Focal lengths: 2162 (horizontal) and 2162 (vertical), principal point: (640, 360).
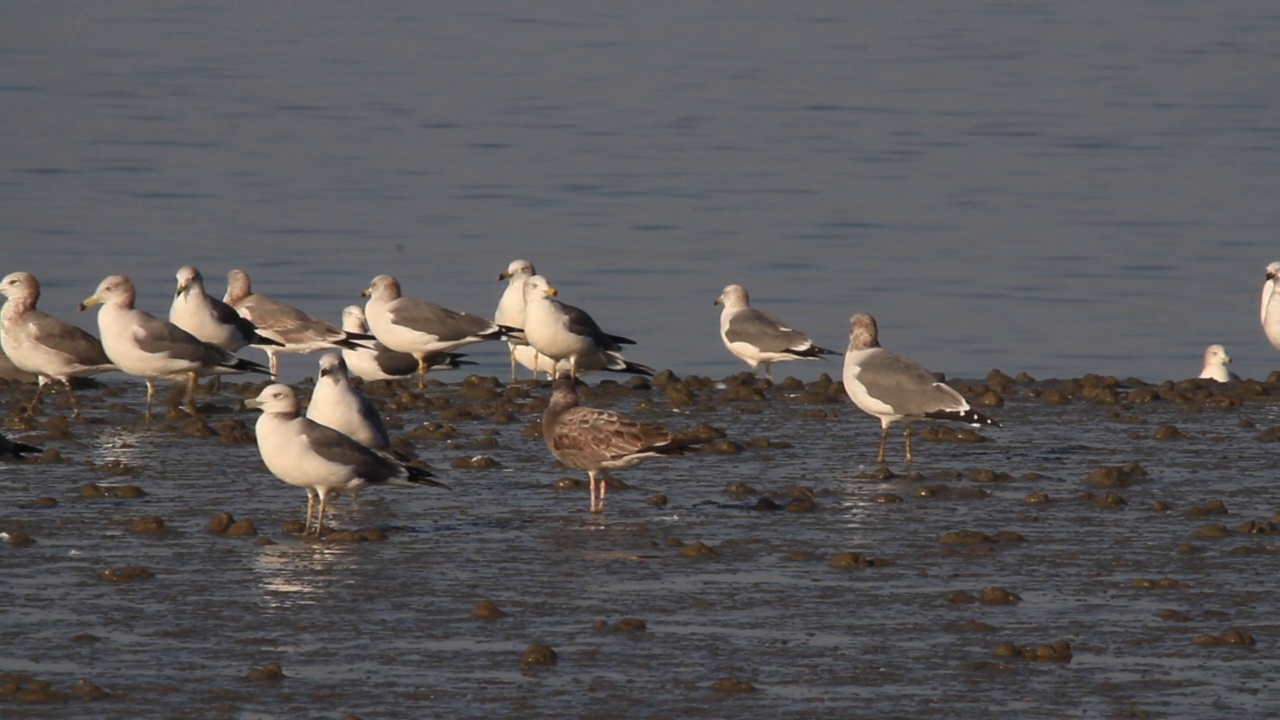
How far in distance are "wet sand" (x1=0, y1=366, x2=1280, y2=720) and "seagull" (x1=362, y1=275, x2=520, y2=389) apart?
2934 mm

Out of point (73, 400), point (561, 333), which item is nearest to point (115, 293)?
point (73, 400)

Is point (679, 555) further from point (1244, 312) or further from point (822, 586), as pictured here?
point (1244, 312)

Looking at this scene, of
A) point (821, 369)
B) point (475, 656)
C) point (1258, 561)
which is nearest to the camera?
point (475, 656)

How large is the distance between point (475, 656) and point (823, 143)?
104 ft

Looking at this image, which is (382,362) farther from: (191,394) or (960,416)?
(960,416)

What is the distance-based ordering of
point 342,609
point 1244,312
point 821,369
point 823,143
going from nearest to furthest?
point 342,609 < point 821,369 < point 1244,312 < point 823,143

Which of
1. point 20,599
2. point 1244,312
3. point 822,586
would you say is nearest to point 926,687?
point 822,586

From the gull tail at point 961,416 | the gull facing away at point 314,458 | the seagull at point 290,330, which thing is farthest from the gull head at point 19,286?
the gull tail at point 961,416

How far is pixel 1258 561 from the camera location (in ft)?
A: 36.4

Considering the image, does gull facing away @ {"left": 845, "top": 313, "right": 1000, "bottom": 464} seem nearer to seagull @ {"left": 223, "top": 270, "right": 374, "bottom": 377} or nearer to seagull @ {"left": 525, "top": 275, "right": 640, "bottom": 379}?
seagull @ {"left": 525, "top": 275, "right": 640, "bottom": 379}

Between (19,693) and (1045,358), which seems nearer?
(19,693)

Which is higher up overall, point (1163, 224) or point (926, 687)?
point (1163, 224)

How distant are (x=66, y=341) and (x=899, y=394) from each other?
A: 6.51 m

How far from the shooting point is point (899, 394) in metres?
14.6
